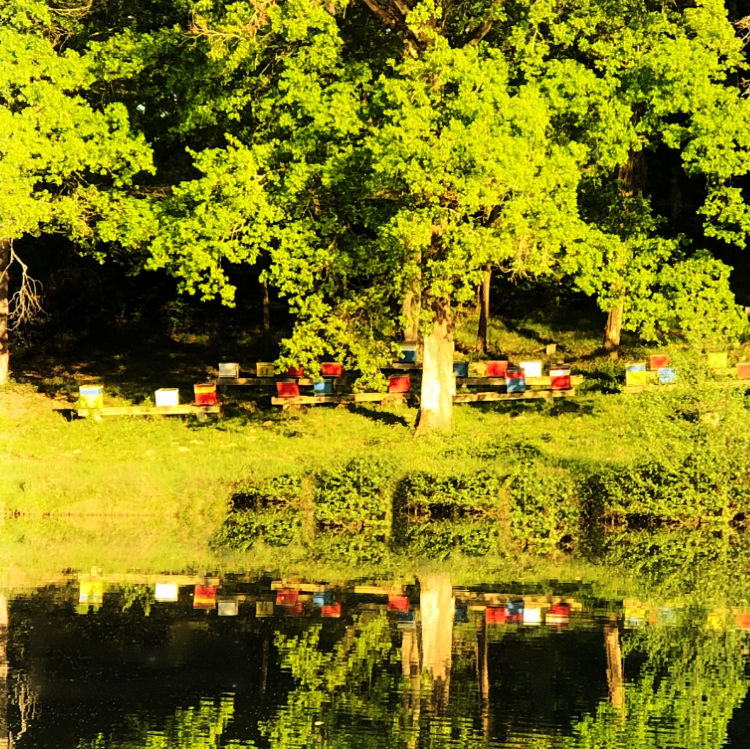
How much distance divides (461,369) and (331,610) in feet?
64.4

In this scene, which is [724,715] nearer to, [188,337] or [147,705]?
[147,705]

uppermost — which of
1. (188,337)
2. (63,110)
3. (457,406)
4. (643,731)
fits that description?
(63,110)

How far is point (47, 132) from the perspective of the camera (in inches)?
1631

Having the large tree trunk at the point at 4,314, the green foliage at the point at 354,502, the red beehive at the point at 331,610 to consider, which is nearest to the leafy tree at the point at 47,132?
the large tree trunk at the point at 4,314

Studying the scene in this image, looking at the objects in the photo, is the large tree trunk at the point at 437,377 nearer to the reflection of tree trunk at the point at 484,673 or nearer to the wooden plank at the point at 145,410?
the wooden plank at the point at 145,410

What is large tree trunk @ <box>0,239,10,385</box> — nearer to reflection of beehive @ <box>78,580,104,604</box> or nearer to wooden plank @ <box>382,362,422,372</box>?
wooden plank @ <box>382,362,422,372</box>

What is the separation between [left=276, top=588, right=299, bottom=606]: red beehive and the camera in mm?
26239

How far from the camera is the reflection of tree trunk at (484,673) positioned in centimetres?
1925

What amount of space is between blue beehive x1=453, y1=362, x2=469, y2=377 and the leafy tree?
10023 millimetres

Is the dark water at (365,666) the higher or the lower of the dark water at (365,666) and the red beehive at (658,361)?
the lower

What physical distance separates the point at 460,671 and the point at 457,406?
23.0 metres

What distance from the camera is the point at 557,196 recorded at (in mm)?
38344

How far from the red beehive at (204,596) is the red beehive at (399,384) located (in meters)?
Result: 17.6

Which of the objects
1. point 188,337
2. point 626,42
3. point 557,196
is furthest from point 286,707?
point 188,337
